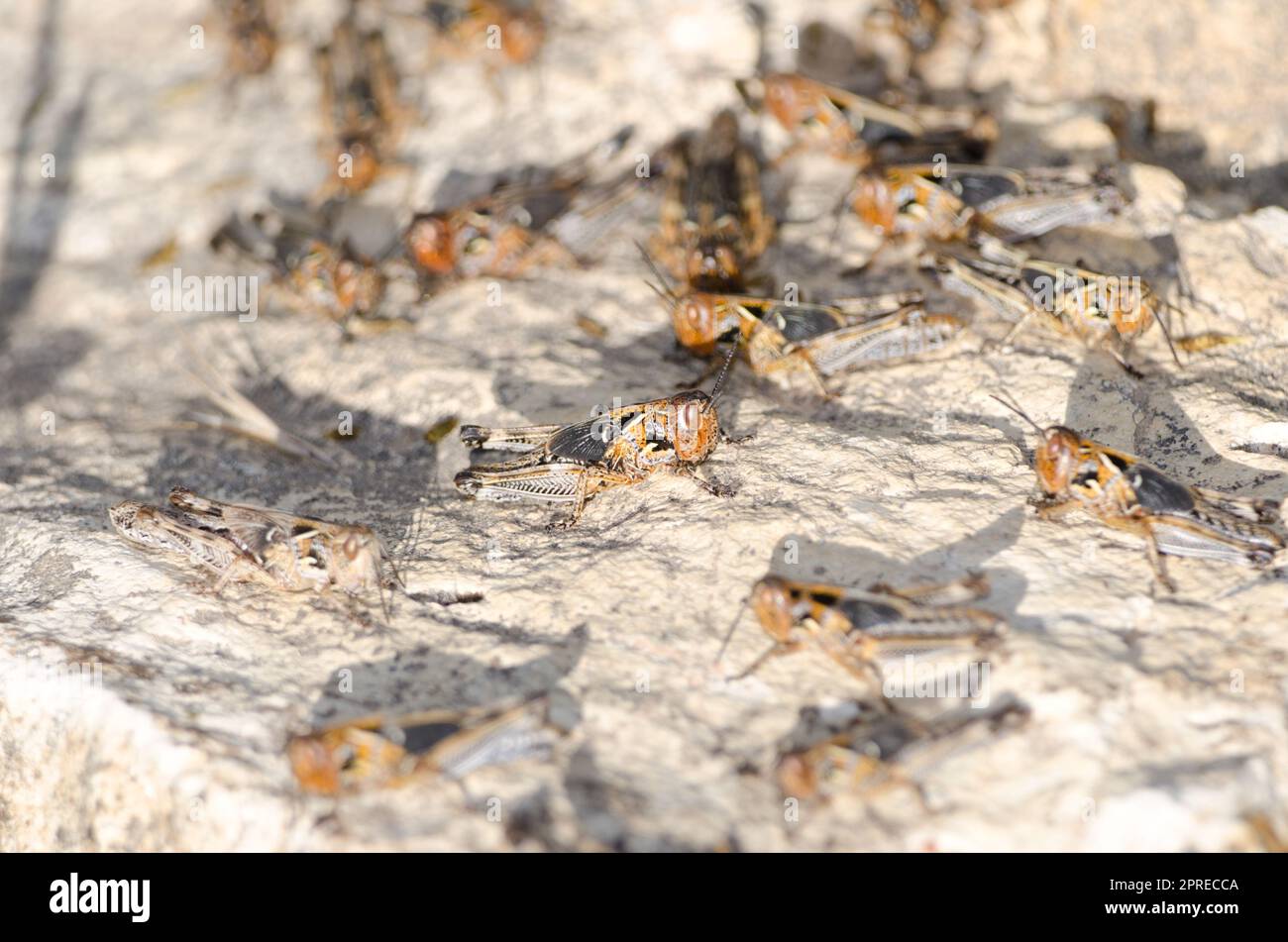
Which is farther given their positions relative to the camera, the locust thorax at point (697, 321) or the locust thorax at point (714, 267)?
the locust thorax at point (714, 267)

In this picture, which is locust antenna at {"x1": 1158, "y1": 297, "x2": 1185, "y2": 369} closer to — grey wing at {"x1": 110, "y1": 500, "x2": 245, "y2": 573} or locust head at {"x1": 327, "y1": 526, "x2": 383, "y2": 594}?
locust head at {"x1": 327, "y1": 526, "x2": 383, "y2": 594}

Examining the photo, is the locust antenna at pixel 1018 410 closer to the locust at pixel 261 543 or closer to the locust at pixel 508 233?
the locust at pixel 508 233

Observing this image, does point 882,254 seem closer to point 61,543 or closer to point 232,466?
point 232,466

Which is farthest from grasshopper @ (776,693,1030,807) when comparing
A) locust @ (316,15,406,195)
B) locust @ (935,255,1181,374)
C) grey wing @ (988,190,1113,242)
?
locust @ (316,15,406,195)

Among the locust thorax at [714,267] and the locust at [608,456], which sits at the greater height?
the locust thorax at [714,267]

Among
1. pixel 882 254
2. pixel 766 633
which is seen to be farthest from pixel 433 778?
pixel 882 254

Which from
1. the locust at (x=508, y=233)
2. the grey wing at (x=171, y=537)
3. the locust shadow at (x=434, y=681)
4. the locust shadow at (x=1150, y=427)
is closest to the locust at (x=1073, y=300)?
the locust shadow at (x=1150, y=427)

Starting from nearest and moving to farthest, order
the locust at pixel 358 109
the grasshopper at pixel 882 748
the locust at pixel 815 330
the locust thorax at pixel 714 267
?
the grasshopper at pixel 882 748 < the locust at pixel 815 330 < the locust thorax at pixel 714 267 < the locust at pixel 358 109
